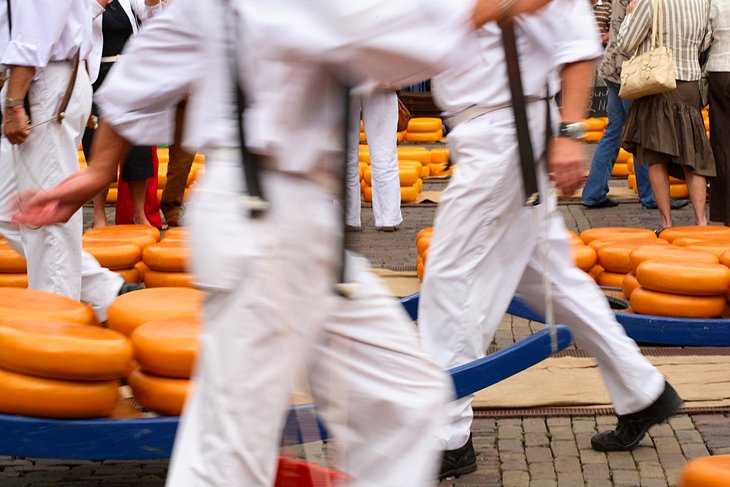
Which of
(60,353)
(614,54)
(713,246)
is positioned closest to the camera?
(60,353)

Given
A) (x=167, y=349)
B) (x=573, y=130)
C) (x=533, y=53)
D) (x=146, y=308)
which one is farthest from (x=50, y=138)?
(x=573, y=130)

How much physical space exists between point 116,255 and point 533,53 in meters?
3.30

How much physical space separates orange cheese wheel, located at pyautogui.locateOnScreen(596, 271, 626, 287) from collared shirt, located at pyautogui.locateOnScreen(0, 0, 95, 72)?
9.80ft

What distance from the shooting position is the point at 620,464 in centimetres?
414

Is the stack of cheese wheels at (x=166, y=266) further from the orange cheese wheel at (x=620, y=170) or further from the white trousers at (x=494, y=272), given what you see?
the orange cheese wheel at (x=620, y=170)

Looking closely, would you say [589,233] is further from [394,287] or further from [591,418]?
[591,418]

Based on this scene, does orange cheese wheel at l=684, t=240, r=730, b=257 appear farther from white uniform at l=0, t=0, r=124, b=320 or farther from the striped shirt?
white uniform at l=0, t=0, r=124, b=320

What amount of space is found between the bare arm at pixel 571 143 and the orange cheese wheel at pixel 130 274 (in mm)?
3333

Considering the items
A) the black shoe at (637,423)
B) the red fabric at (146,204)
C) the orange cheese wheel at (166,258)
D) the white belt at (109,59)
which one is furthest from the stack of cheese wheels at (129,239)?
the black shoe at (637,423)

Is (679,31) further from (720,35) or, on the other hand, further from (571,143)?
(571,143)

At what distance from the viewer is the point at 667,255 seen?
5711 millimetres

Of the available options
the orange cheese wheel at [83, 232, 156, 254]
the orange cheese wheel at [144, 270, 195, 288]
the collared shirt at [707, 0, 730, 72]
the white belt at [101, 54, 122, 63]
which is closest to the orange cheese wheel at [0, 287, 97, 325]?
the orange cheese wheel at [144, 270, 195, 288]

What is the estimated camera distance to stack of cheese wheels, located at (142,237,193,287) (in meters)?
6.24

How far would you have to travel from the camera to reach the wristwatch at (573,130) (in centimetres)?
362
